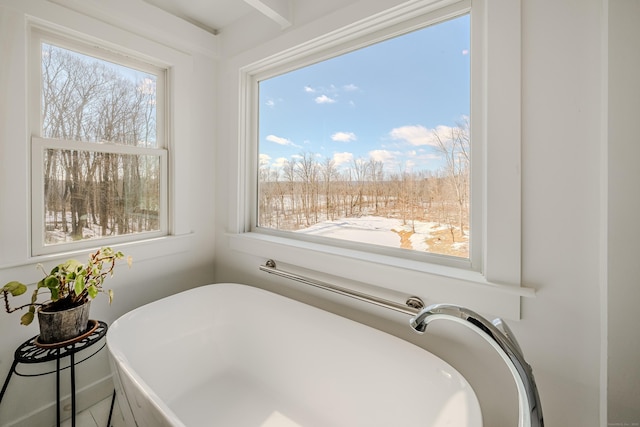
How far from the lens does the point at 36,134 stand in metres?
1.36

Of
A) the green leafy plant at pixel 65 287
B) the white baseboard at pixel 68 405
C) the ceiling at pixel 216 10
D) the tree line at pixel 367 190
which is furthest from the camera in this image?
the ceiling at pixel 216 10

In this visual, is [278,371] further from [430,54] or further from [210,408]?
[430,54]

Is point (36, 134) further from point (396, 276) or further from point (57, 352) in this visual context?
point (396, 276)

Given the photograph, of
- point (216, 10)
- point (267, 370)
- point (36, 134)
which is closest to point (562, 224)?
point (267, 370)

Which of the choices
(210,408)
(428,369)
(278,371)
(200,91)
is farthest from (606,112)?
(200,91)

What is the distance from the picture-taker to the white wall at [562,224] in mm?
839

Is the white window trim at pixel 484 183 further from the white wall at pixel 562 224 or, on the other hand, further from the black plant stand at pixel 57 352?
the black plant stand at pixel 57 352

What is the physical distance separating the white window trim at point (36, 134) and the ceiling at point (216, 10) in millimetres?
249

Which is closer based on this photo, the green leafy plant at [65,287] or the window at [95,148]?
the green leafy plant at [65,287]

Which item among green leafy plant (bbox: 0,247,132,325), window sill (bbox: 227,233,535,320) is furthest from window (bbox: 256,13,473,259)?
green leafy plant (bbox: 0,247,132,325)

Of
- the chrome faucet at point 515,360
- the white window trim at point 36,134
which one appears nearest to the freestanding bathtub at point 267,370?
the chrome faucet at point 515,360

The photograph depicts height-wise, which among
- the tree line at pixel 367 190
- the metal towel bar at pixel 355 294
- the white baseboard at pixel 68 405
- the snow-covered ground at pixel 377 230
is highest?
the tree line at pixel 367 190

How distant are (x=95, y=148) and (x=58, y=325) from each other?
0.96 metres

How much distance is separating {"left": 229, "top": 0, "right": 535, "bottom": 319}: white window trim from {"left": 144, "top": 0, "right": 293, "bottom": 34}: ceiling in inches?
11.0
